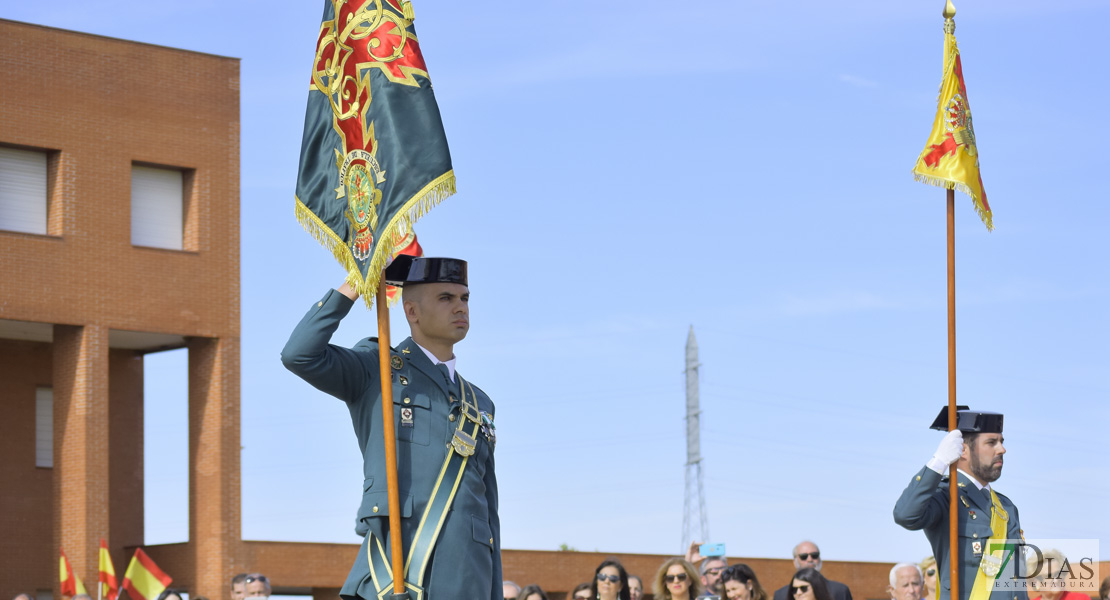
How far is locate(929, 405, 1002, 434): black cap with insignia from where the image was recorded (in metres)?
8.76

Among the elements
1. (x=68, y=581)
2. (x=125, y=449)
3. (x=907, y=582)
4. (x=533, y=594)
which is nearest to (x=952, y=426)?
(x=907, y=582)

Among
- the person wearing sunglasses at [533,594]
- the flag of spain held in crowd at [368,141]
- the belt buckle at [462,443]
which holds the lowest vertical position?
the person wearing sunglasses at [533,594]

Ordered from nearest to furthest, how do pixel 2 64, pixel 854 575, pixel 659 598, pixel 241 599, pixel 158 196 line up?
pixel 659 598, pixel 241 599, pixel 2 64, pixel 158 196, pixel 854 575

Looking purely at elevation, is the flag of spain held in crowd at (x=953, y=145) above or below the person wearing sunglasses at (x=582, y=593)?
above

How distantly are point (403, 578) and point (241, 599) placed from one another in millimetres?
8268

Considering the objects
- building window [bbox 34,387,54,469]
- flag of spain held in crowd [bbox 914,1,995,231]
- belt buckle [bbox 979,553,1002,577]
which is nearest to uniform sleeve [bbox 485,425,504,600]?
belt buckle [bbox 979,553,1002,577]

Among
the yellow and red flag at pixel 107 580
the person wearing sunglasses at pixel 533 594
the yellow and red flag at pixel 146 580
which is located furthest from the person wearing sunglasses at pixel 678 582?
the yellow and red flag at pixel 107 580

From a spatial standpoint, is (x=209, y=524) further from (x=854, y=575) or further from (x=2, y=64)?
(x=854, y=575)

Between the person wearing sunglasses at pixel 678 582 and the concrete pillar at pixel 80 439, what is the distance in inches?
710

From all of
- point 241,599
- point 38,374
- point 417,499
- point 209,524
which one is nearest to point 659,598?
point 241,599

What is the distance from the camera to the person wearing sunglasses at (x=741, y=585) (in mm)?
11883

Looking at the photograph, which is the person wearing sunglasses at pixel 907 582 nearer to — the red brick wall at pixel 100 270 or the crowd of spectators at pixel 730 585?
the crowd of spectators at pixel 730 585

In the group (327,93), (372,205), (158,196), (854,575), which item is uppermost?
(158,196)

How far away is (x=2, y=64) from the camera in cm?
2830
